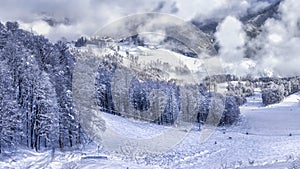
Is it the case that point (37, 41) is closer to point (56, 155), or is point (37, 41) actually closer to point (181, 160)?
point (56, 155)

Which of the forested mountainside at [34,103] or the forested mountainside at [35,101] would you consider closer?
the forested mountainside at [35,101]

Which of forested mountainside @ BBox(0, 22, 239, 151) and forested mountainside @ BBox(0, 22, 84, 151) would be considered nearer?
forested mountainside @ BBox(0, 22, 239, 151)

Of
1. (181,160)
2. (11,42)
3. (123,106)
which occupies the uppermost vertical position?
(11,42)

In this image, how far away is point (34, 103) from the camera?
48469 millimetres

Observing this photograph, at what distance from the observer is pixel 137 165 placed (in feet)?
144

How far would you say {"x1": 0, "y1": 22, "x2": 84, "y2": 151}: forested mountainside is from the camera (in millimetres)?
44781

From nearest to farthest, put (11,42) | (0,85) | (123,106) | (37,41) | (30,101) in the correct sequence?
1. (0,85)
2. (30,101)
3. (11,42)
4. (37,41)
5. (123,106)

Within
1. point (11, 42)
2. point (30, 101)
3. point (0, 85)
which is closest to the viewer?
point (0, 85)

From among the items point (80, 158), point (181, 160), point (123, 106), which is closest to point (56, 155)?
point (80, 158)

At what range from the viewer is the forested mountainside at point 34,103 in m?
44.8

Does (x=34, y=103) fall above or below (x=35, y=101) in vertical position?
below

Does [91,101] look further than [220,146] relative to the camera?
No

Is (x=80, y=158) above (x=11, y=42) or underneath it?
underneath

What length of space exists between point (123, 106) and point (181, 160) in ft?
185
